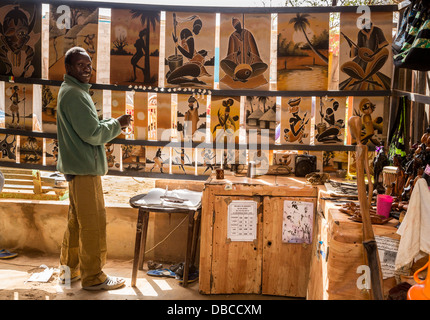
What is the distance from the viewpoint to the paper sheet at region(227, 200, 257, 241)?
171 inches

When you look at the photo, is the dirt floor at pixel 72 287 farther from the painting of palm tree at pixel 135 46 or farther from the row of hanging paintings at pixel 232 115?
the painting of palm tree at pixel 135 46

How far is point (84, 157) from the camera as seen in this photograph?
4309 millimetres

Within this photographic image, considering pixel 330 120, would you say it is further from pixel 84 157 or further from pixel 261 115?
pixel 84 157

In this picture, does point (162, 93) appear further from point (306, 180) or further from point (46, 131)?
point (306, 180)

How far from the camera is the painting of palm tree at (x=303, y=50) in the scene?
4887 millimetres

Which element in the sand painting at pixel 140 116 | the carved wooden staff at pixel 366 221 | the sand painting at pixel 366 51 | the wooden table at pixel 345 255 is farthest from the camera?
the sand painting at pixel 140 116

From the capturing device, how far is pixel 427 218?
250 centimetres

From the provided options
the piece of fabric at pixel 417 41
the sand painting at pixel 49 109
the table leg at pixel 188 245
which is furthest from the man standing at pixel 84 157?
the piece of fabric at pixel 417 41

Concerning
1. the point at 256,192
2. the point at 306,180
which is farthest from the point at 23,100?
the point at 306,180

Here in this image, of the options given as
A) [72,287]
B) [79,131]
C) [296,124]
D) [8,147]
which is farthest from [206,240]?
[8,147]

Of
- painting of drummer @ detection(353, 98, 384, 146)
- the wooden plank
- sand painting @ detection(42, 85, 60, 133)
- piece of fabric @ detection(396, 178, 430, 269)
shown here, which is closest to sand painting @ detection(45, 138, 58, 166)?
sand painting @ detection(42, 85, 60, 133)

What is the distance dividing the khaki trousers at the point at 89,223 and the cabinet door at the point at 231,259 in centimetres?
102

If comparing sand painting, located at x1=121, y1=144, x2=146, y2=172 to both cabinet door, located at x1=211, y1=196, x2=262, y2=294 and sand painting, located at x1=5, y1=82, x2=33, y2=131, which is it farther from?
cabinet door, located at x1=211, y1=196, x2=262, y2=294

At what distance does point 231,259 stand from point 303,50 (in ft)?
7.00
